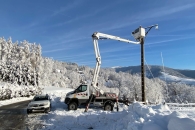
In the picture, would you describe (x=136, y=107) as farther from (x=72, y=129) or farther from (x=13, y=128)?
(x=13, y=128)

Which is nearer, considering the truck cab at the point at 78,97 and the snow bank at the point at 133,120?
the snow bank at the point at 133,120

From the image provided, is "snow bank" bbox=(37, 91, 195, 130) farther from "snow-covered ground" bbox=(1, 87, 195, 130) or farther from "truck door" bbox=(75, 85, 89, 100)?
"truck door" bbox=(75, 85, 89, 100)

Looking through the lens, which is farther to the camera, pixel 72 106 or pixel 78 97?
pixel 78 97

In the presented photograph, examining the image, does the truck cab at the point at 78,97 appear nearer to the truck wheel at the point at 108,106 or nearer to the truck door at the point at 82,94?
the truck door at the point at 82,94

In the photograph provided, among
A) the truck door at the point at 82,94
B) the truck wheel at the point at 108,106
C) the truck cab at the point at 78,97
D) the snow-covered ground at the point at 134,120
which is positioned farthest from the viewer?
the truck door at the point at 82,94

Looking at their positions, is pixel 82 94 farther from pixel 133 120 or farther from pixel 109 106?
pixel 133 120

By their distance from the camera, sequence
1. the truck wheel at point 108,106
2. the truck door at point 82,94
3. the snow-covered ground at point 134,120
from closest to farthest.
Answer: the snow-covered ground at point 134,120 < the truck wheel at point 108,106 < the truck door at point 82,94

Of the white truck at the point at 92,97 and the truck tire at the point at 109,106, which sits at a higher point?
the white truck at the point at 92,97

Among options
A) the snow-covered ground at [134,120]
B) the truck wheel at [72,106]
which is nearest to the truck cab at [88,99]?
the truck wheel at [72,106]

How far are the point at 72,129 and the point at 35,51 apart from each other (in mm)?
85895

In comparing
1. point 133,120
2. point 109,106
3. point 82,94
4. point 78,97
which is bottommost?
point 109,106

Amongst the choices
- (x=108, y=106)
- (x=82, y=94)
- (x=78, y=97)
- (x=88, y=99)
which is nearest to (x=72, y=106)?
(x=78, y=97)

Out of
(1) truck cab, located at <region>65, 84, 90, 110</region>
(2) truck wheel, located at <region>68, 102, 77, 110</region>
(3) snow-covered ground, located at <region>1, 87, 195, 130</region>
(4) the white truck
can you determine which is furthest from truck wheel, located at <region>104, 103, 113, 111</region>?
(3) snow-covered ground, located at <region>1, 87, 195, 130</region>

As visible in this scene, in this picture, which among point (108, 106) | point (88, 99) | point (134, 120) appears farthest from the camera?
point (88, 99)
